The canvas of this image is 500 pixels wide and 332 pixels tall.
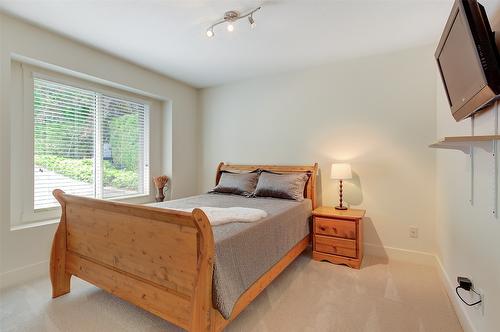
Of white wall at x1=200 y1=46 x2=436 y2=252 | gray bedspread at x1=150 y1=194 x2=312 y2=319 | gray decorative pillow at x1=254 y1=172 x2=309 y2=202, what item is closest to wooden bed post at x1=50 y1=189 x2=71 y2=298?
gray bedspread at x1=150 y1=194 x2=312 y2=319

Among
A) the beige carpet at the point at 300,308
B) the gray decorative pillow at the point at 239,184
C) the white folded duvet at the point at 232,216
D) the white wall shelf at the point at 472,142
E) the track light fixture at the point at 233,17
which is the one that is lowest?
the beige carpet at the point at 300,308

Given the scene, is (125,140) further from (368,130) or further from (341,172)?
(368,130)

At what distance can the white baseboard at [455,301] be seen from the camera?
1.60 meters

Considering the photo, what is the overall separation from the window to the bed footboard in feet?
3.09

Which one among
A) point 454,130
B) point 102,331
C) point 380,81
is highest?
point 380,81

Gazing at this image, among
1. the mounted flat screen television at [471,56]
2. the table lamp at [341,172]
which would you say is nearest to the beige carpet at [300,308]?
the table lamp at [341,172]

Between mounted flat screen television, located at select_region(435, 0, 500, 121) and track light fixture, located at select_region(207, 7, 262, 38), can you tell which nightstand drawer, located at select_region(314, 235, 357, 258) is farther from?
track light fixture, located at select_region(207, 7, 262, 38)

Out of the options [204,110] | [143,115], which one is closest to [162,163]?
[143,115]

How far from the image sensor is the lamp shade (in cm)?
283

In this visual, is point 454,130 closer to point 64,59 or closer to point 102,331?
point 102,331

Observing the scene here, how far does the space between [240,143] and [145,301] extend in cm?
273

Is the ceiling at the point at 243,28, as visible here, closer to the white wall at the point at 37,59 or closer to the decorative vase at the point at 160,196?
the white wall at the point at 37,59

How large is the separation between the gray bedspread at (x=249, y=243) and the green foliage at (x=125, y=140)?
4.44 feet

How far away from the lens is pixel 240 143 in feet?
13.0
